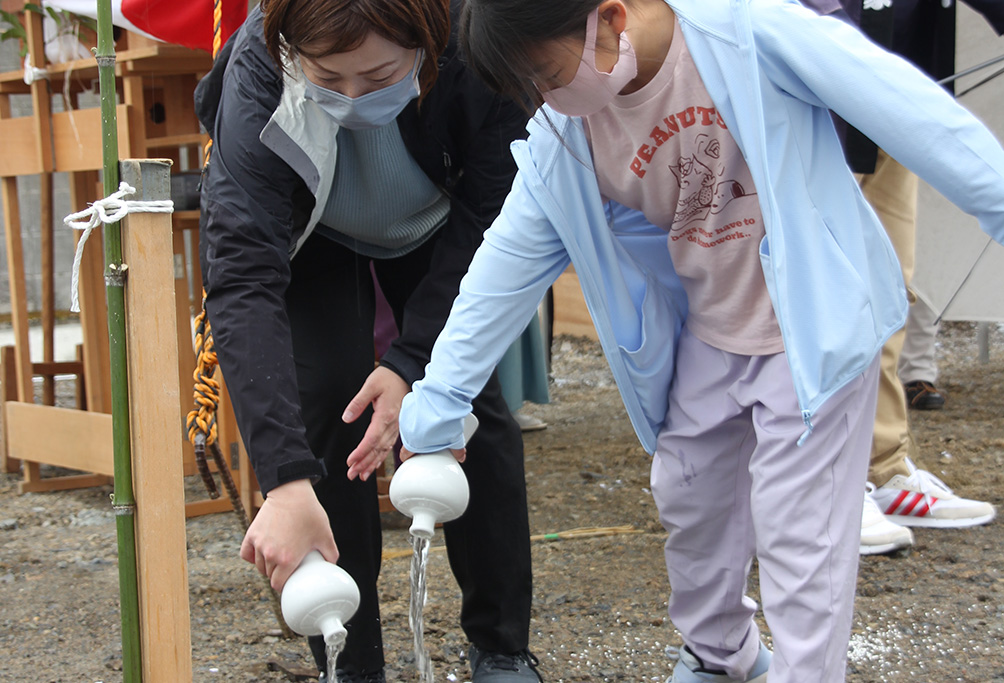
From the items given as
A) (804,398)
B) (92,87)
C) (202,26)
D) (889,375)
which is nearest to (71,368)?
(92,87)

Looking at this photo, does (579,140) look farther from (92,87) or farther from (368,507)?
(92,87)

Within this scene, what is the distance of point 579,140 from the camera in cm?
158

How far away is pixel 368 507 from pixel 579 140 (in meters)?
0.80

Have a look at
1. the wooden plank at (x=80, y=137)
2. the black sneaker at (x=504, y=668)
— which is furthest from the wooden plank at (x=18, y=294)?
the black sneaker at (x=504, y=668)

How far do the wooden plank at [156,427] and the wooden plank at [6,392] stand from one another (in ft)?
9.11

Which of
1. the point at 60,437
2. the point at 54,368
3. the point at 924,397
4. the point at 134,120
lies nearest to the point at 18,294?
the point at 54,368

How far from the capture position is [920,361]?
4.31 metres

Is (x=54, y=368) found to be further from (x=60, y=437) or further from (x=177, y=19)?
(x=177, y=19)

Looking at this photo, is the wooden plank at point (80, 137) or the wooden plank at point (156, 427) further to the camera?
the wooden plank at point (80, 137)

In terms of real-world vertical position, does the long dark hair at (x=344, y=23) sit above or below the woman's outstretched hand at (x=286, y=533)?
above

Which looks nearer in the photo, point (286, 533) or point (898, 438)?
Result: point (286, 533)

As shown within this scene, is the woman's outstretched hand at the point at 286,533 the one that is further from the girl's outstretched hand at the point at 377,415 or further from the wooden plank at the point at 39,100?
the wooden plank at the point at 39,100

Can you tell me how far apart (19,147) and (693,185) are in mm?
2948

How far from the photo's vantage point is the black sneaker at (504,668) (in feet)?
6.33
